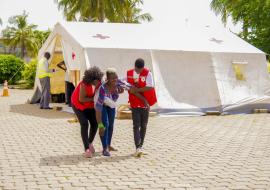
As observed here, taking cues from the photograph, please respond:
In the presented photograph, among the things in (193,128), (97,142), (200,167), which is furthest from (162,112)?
(200,167)

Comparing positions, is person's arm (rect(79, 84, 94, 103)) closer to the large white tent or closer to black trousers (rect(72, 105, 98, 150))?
black trousers (rect(72, 105, 98, 150))

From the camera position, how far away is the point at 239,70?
48.7 feet

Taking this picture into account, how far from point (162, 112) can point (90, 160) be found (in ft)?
21.4

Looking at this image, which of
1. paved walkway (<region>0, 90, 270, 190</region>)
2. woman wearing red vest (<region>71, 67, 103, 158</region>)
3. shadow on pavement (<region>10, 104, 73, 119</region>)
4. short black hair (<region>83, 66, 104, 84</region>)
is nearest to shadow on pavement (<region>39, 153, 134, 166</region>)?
paved walkway (<region>0, 90, 270, 190</region>)

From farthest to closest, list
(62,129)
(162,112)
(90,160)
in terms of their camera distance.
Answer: (162,112) → (62,129) → (90,160)

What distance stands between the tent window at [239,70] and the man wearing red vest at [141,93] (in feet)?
25.5

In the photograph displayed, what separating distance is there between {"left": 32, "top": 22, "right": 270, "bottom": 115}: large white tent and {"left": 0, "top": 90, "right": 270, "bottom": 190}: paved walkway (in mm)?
2362

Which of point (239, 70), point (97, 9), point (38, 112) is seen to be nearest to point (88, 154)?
point (38, 112)

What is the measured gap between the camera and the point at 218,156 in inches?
291

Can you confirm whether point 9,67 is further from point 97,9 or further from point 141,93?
point 141,93

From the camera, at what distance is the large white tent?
13.5m

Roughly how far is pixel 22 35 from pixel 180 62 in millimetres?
54367

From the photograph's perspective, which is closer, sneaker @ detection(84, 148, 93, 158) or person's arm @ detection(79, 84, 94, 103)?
person's arm @ detection(79, 84, 94, 103)

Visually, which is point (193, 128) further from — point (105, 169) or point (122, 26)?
point (122, 26)
